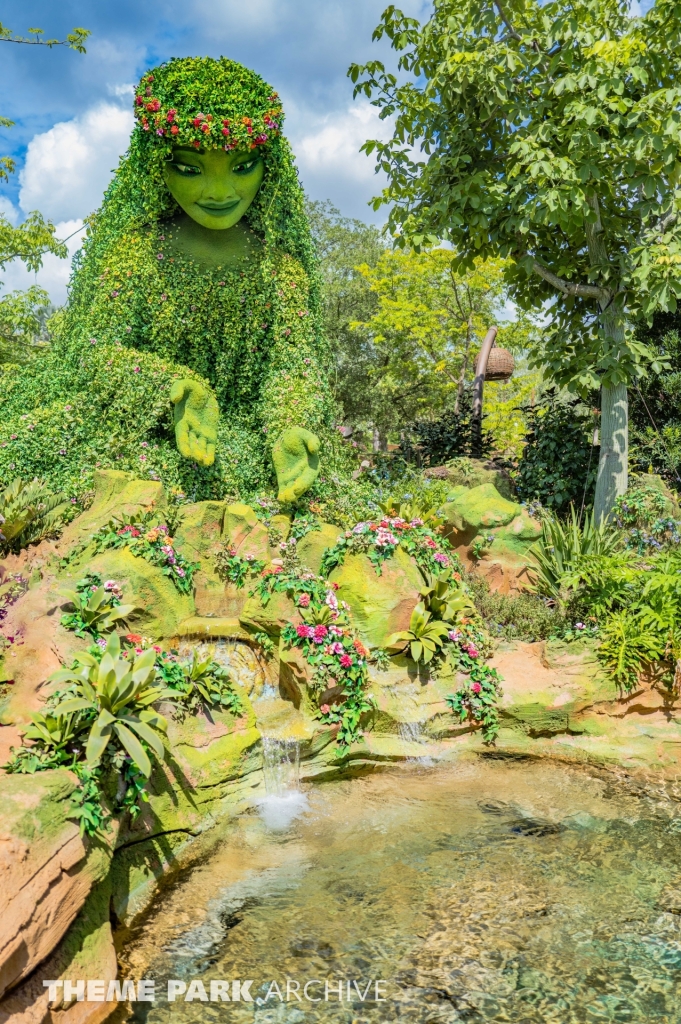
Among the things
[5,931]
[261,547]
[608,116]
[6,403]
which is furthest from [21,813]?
[608,116]

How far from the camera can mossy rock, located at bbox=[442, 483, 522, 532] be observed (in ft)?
22.5

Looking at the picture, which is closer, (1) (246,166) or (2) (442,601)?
(2) (442,601)

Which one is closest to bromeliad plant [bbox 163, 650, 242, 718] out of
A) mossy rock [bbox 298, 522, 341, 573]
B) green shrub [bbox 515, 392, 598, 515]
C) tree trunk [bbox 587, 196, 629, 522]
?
mossy rock [bbox 298, 522, 341, 573]

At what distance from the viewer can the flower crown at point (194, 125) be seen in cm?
563

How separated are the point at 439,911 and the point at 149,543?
3082 mm

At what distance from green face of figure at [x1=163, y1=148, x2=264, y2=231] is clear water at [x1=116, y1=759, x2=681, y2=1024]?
15.4ft

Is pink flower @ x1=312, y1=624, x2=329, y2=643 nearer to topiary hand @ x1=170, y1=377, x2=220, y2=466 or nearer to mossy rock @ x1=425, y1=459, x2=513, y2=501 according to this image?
topiary hand @ x1=170, y1=377, x2=220, y2=466

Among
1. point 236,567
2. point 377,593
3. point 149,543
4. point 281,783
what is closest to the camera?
point 281,783

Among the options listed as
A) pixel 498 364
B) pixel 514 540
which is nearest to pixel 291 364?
→ pixel 514 540

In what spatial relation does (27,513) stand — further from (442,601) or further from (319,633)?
(442,601)

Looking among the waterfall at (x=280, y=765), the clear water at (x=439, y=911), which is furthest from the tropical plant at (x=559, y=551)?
the waterfall at (x=280, y=765)

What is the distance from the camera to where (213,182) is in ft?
19.6

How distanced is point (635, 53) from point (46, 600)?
22.0 ft

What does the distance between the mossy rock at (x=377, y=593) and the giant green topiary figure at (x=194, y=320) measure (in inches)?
35.2
